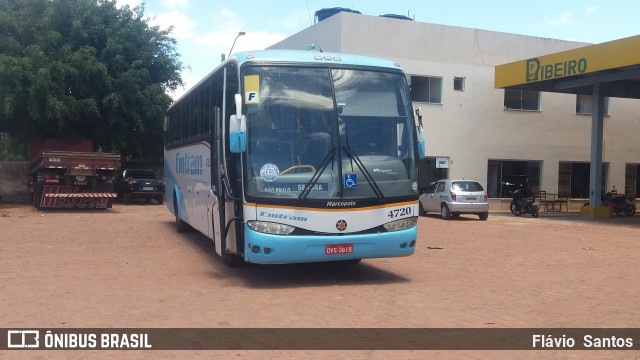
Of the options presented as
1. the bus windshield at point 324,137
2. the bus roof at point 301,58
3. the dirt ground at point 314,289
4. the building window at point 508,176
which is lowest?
the dirt ground at point 314,289

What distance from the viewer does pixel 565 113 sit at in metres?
32.5

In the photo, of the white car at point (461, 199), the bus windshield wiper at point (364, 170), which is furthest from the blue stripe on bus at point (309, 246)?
the white car at point (461, 199)

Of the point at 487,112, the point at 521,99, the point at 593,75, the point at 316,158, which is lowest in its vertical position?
the point at 316,158

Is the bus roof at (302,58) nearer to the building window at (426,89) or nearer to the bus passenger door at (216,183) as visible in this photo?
the bus passenger door at (216,183)

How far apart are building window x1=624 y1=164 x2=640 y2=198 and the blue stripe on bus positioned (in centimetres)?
2908

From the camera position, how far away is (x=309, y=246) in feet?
29.4

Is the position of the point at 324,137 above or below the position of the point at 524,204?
above

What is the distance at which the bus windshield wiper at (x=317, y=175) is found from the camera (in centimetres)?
892

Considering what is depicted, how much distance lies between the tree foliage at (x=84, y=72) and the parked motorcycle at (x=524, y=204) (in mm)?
16131

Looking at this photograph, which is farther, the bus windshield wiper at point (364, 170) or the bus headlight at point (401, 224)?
the bus headlight at point (401, 224)

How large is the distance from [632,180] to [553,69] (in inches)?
506

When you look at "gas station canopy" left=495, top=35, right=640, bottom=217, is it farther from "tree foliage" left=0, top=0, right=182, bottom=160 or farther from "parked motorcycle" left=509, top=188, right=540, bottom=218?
"tree foliage" left=0, top=0, right=182, bottom=160

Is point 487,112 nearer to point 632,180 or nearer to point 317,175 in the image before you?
point 632,180

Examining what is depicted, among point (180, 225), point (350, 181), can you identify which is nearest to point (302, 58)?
point (350, 181)
